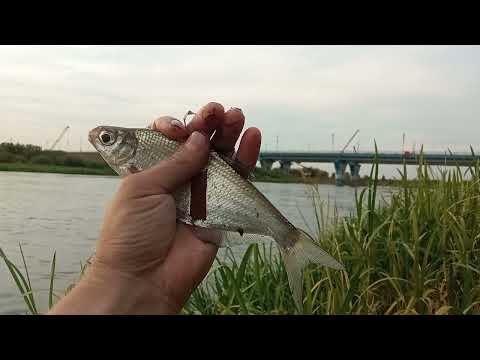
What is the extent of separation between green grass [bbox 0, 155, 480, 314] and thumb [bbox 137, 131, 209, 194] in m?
1.76

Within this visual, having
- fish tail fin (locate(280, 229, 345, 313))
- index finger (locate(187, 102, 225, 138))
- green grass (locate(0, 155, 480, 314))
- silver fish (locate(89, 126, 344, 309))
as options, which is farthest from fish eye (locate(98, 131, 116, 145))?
green grass (locate(0, 155, 480, 314))

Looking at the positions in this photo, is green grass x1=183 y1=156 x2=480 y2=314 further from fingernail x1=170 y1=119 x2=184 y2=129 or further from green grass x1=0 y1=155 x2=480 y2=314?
fingernail x1=170 y1=119 x2=184 y2=129

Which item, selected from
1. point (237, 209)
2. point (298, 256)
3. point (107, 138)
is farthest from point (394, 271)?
point (107, 138)

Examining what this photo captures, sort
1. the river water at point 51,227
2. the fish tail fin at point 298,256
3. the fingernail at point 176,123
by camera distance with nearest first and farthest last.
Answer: the fish tail fin at point 298,256
the fingernail at point 176,123
the river water at point 51,227

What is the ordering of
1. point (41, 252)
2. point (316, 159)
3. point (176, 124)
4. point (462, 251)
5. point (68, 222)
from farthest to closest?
point (316, 159) < point (68, 222) < point (41, 252) < point (462, 251) < point (176, 124)

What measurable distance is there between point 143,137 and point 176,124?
0.28 m

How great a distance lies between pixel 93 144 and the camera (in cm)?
244

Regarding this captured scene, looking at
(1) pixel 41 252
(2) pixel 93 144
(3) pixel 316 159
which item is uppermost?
(3) pixel 316 159

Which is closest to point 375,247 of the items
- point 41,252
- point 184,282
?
point 184,282

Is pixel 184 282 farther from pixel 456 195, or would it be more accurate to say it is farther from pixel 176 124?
pixel 456 195

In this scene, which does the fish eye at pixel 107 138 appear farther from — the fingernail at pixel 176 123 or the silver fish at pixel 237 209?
the fingernail at pixel 176 123

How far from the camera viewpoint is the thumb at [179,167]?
251 cm

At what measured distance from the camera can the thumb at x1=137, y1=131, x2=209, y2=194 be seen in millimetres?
2508

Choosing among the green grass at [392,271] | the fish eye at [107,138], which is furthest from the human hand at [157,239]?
the green grass at [392,271]
